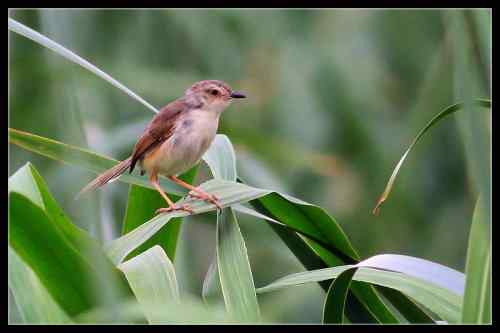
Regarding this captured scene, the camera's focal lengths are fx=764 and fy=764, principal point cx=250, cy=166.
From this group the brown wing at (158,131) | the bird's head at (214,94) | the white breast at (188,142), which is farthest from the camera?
the bird's head at (214,94)

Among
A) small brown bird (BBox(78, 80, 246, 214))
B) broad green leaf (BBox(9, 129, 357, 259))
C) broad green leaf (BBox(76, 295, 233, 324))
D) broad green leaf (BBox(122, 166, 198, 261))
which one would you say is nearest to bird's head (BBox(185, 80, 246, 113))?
small brown bird (BBox(78, 80, 246, 214))

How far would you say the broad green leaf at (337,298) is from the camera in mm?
2027

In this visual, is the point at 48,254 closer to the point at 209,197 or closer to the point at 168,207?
the point at 209,197

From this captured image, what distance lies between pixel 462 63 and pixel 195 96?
2.43 meters

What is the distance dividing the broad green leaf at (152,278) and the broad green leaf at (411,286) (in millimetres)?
324

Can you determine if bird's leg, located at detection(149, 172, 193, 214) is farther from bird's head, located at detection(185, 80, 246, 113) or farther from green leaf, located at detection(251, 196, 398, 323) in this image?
bird's head, located at detection(185, 80, 246, 113)

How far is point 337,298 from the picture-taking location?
6.72ft

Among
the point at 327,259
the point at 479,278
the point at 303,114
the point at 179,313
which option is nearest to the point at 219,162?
the point at 327,259

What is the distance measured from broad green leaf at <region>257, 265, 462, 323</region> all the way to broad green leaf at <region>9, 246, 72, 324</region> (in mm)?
640

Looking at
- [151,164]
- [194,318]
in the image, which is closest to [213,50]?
[151,164]

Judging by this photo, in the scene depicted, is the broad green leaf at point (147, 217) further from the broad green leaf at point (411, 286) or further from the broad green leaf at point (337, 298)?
the broad green leaf at point (337, 298)

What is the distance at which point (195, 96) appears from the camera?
145 inches

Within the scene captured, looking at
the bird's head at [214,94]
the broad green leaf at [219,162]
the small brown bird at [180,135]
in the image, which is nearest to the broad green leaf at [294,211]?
the broad green leaf at [219,162]

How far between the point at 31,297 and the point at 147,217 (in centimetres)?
84
